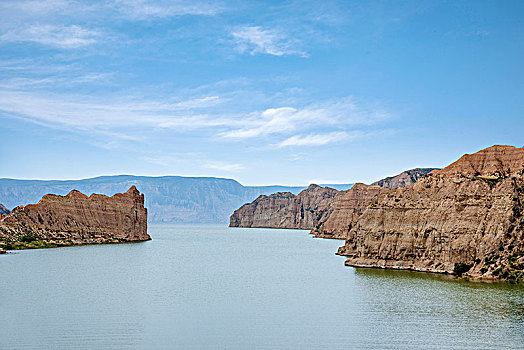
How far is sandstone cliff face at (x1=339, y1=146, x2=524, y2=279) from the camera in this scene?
60.3 metres

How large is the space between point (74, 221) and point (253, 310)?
10669 cm

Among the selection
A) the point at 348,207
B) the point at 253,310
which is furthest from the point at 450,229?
the point at 348,207

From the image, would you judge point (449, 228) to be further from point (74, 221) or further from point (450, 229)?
point (74, 221)

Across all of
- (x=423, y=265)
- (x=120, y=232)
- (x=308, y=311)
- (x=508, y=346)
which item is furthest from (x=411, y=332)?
(x=120, y=232)

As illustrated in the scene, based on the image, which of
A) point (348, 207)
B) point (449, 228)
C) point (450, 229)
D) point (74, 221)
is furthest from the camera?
point (348, 207)

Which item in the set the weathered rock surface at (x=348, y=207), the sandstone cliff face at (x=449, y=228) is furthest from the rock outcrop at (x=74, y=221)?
the sandstone cliff face at (x=449, y=228)

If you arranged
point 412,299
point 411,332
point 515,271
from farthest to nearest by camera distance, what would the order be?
point 515,271 < point 412,299 < point 411,332

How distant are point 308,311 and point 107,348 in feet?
58.0

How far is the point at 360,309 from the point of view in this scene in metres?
44.1

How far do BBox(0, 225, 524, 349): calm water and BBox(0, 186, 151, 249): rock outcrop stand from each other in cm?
5145

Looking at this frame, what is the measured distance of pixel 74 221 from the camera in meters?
138

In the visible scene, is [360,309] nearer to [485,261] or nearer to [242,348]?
[242,348]

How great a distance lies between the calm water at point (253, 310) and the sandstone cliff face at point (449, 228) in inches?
150

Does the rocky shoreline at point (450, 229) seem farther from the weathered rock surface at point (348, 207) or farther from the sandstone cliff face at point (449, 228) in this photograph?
the weathered rock surface at point (348, 207)
